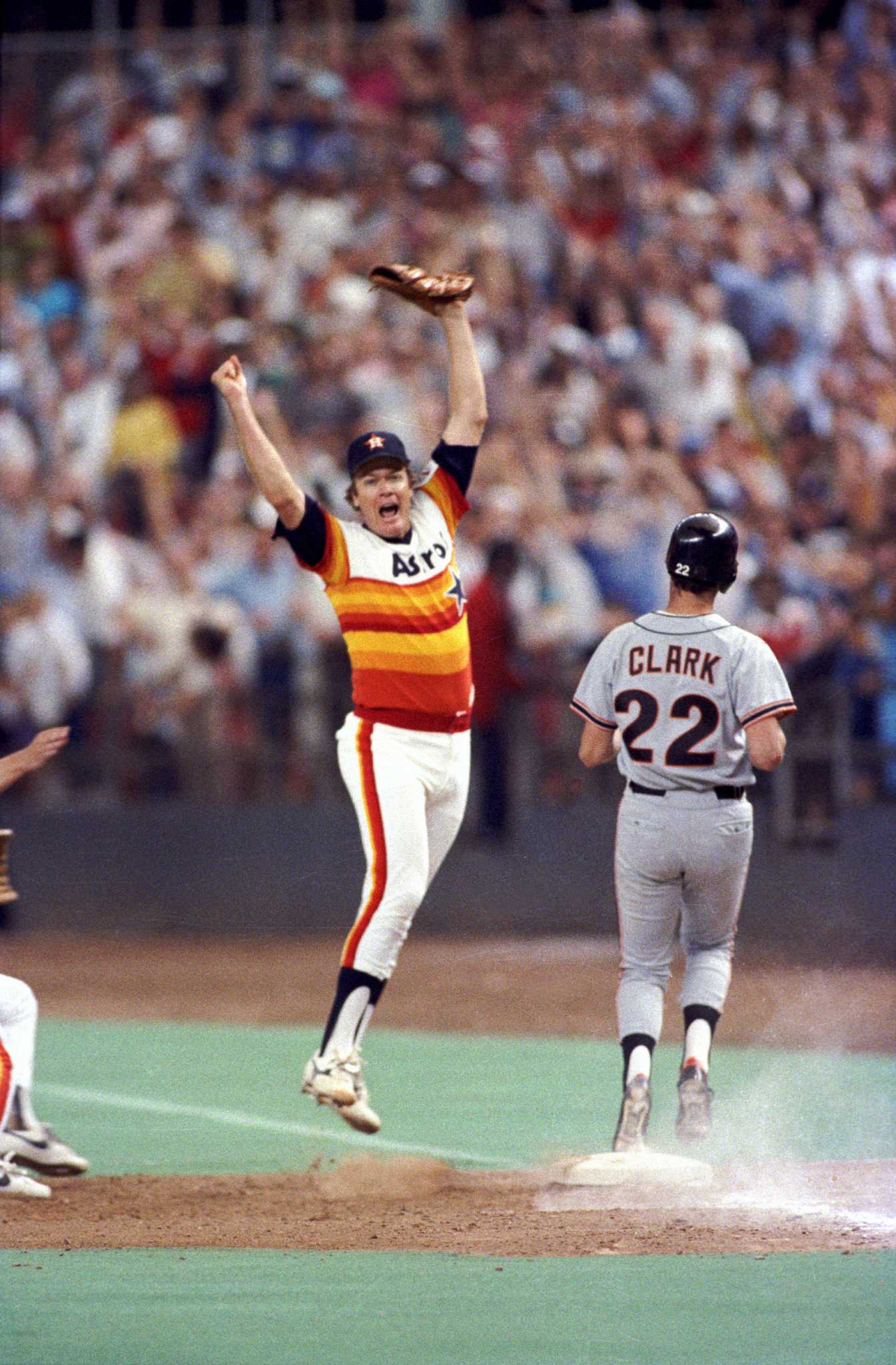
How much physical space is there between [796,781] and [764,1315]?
8.49 metres

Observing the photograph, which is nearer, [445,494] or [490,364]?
[445,494]

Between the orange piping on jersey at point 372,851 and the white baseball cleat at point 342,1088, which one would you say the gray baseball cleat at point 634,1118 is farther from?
the orange piping on jersey at point 372,851

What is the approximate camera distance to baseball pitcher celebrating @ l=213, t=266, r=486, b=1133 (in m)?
6.93

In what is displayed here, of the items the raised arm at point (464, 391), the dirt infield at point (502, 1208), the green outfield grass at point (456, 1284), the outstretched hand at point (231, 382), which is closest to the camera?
the green outfield grass at point (456, 1284)

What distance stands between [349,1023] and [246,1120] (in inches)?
85.7

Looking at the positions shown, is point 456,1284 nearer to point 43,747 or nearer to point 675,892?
point 675,892

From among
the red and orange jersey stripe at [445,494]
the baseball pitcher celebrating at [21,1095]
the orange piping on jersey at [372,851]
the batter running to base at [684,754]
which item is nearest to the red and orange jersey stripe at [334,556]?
the red and orange jersey stripe at [445,494]

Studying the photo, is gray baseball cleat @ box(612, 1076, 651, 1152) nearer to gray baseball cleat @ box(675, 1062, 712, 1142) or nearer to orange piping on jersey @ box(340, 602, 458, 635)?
gray baseball cleat @ box(675, 1062, 712, 1142)

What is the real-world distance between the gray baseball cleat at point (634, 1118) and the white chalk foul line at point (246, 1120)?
3.22 ft

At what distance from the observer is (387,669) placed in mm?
7129

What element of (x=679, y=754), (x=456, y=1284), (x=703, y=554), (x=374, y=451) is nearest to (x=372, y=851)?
(x=679, y=754)

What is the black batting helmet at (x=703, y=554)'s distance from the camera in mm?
6656

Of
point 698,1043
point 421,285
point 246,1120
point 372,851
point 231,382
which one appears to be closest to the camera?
point 698,1043

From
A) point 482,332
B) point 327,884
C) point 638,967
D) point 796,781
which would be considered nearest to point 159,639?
point 327,884
